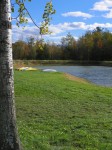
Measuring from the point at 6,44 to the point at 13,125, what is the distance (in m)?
1.51

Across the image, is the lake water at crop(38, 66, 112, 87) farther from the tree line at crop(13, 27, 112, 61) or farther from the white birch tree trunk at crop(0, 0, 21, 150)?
the tree line at crop(13, 27, 112, 61)

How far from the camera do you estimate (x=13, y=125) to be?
6.68 m

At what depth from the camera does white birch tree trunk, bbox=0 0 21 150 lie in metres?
6.39

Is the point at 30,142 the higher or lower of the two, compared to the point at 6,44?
lower

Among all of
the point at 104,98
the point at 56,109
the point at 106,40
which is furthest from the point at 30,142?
the point at 106,40

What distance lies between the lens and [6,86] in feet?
21.3

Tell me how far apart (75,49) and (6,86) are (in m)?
125

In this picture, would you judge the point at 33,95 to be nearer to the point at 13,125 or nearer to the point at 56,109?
the point at 56,109

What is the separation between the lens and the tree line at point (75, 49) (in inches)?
4964

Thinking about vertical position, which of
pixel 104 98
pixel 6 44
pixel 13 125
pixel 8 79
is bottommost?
pixel 104 98

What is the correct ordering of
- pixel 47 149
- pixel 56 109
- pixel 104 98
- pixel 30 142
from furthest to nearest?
pixel 104 98, pixel 56 109, pixel 30 142, pixel 47 149

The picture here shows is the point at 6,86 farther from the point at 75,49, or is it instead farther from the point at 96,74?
the point at 75,49

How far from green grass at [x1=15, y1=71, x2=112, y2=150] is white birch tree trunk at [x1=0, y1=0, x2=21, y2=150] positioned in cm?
140

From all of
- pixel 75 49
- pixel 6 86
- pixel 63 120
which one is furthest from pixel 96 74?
pixel 75 49
